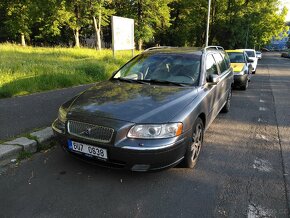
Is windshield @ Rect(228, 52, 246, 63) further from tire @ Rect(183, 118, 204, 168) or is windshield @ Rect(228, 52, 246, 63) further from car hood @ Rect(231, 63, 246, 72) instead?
tire @ Rect(183, 118, 204, 168)

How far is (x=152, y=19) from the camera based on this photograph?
108 ft

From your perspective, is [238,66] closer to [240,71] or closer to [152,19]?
[240,71]

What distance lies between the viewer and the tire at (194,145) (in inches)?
142

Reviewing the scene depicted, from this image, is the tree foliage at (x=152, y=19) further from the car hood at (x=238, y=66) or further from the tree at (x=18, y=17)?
the car hood at (x=238, y=66)

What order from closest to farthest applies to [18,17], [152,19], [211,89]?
[211,89]
[152,19]
[18,17]

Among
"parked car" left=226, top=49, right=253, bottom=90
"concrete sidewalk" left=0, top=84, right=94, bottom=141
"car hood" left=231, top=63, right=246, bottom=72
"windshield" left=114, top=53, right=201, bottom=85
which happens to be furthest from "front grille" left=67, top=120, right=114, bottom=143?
"car hood" left=231, top=63, right=246, bottom=72

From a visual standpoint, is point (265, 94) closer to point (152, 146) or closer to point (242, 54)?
point (242, 54)

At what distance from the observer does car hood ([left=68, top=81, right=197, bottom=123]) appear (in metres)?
3.23

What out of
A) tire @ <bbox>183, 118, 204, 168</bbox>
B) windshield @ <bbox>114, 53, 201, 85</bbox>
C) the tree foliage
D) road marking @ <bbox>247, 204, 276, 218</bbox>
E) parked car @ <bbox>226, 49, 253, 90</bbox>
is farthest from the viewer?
the tree foliage

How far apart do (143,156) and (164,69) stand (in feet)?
6.60

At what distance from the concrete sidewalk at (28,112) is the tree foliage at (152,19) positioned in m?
21.5

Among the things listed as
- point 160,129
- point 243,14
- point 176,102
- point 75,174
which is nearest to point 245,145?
point 176,102

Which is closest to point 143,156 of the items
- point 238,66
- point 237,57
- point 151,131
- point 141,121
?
point 151,131

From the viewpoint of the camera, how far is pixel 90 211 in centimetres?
286
